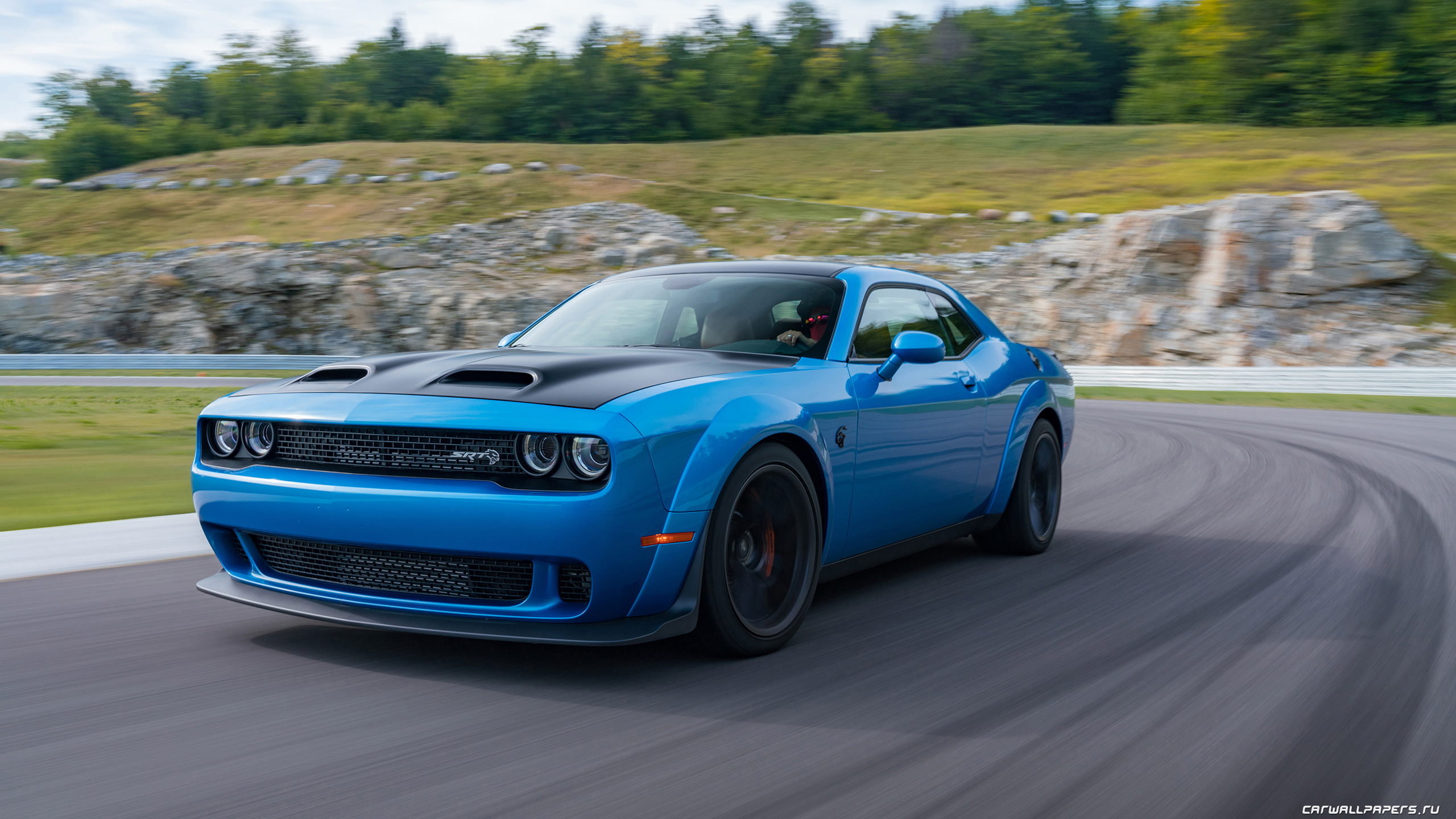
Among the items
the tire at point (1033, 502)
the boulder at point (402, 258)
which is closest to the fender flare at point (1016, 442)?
the tire at point (1033, 502)

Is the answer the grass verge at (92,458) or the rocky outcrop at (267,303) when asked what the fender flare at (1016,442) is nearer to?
the grass verge at (92,458)

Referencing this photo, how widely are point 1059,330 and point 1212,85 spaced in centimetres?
5170

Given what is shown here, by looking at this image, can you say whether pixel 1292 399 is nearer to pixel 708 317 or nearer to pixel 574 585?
pixel 708 317

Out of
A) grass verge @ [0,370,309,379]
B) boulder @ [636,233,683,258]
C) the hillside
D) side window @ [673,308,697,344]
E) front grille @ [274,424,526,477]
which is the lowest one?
grass verge @ [0,370,309,379]

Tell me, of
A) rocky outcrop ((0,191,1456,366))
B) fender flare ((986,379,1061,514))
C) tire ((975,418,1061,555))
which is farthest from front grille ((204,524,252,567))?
rocky outcrop ((0,191,1456,366))

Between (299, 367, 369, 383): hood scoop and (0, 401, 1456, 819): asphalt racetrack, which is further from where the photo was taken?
(299, 367, 369, 383): hood scoop

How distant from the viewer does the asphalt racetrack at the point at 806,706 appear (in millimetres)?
2617

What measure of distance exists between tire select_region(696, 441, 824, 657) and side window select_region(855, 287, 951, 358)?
840 millimetres

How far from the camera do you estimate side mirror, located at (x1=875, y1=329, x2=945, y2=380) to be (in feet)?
14.4

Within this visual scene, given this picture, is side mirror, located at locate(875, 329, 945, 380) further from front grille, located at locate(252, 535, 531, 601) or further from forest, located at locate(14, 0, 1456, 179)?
forest, located at locate(14, 0, 1456, 179)

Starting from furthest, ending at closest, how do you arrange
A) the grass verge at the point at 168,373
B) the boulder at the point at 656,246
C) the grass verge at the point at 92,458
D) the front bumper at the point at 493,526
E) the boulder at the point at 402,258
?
the boulder at the point at 656,246 < the boulder at the point at 402,258 < the grass verge at the point at 168,373 < the grass verge at the point at 92,458 < the front bumper at the point at 493,526

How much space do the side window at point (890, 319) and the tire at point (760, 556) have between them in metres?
0.84

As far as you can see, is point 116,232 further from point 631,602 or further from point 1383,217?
point 631,602

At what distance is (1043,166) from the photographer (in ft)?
154
